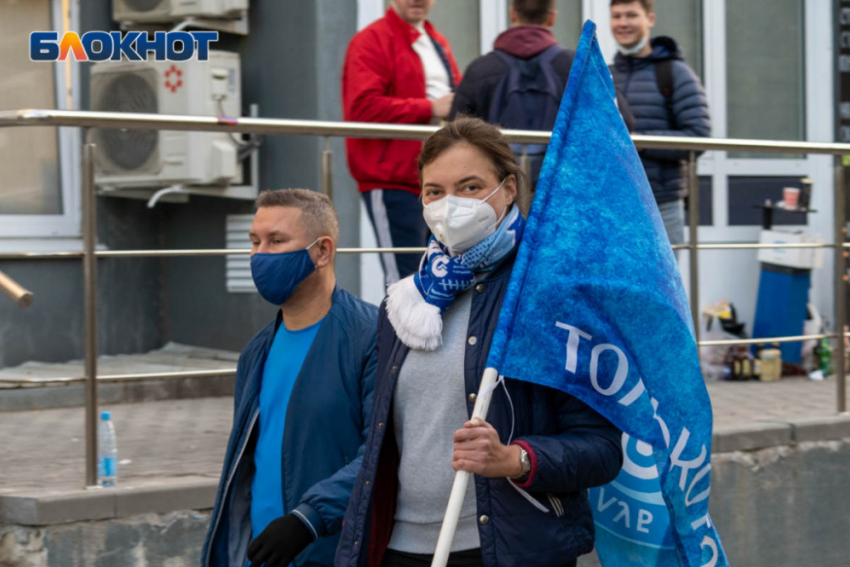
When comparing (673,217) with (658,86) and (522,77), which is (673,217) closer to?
(658,86)

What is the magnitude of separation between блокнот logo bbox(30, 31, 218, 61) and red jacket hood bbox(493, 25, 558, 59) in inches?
130

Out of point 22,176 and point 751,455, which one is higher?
Answer: point 22,176

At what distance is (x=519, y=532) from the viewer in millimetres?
2572

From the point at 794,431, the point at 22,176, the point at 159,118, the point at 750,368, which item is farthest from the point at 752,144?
the point at 22,176

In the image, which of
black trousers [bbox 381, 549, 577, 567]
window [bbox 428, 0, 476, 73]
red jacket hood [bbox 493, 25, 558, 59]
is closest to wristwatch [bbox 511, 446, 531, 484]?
black trousers [bbox 381, 549, 577, 567]

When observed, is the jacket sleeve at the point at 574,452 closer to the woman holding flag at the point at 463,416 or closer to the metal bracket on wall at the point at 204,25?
the woman holding flag at the point at 463,416

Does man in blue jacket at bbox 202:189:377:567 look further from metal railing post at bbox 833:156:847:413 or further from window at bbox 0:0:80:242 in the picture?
window at bbox 0:0:80:242

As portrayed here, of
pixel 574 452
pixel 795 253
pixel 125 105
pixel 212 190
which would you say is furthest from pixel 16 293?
pixel 795 253

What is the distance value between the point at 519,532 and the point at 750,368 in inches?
230

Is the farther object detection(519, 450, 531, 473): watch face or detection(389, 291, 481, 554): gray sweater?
detection(389, 291, 481, 554): gray sweater

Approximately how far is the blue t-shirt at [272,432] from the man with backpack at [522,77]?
2372mm

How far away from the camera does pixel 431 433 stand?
8.89ft

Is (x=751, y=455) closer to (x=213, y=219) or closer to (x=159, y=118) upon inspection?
(x=159, y=118)

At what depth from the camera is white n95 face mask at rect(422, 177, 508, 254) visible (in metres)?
2.63
